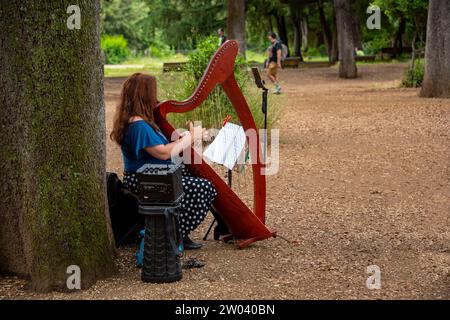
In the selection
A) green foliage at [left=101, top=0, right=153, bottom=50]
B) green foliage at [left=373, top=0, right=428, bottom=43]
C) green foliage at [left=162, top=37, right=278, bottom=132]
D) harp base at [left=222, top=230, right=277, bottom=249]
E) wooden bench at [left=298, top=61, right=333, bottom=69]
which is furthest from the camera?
green foliage at [left=101, top=0, right=153, bottom=50]

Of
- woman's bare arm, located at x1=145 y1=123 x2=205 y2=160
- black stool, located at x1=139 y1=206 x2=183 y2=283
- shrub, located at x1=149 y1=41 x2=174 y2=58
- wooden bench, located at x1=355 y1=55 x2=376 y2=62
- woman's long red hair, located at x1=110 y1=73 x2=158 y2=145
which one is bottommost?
shrub, located at x1=149 y1=41 x2=174 y2=58

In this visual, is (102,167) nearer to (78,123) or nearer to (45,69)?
(78,123)

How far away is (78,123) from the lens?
5.34m

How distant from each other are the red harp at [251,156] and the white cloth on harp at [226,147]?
4.4 inches

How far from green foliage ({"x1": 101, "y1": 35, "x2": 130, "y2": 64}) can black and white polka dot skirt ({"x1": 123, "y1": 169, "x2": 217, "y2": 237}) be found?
47.8m

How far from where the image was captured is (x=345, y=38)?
2755 centimetres

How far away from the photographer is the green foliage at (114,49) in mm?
54422

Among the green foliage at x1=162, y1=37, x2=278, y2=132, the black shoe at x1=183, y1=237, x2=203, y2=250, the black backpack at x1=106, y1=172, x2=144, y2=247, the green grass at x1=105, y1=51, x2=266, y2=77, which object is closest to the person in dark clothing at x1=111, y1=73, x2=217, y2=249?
the black backpack at x1=106, y1=172, x2=144, y2=247

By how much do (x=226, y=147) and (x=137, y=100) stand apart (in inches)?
28.1

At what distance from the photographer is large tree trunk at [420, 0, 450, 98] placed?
18.4 m

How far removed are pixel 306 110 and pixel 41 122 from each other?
12.7 metres

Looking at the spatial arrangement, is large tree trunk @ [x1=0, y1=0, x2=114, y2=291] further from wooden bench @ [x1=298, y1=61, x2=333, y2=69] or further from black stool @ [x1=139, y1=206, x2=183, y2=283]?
wooden bench @ [x1=298, y1=61, x2=333, y2=69]

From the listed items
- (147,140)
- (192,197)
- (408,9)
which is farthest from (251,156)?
(408,9)

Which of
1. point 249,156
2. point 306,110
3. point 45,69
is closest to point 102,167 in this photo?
point 45,69
